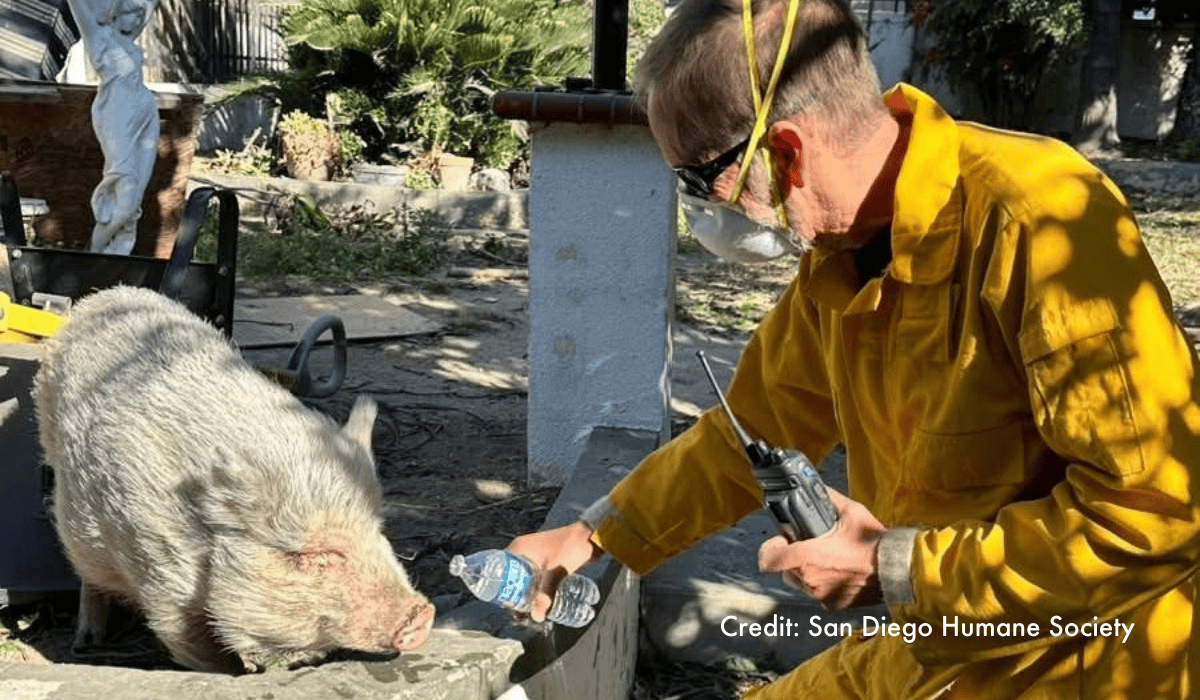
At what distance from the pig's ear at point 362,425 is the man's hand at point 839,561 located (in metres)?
2.09

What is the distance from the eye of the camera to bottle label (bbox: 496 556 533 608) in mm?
2666

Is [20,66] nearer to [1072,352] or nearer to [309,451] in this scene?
[309,451]

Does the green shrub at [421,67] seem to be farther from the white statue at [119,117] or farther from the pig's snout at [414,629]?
the pig's snout at [414,629]

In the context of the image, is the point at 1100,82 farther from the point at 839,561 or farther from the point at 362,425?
the point at 839,561

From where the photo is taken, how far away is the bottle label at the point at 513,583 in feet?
8.75

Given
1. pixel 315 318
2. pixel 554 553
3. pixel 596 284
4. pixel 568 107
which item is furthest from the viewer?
pixel 315 318

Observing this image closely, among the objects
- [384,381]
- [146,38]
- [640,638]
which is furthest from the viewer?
[146,38]

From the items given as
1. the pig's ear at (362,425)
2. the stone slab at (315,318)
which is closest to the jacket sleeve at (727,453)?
the pig's ear at (362,425)

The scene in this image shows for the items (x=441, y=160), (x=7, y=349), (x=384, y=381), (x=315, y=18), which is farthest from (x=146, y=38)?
(x=7, y=349)

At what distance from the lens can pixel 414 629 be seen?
3086 millimetres

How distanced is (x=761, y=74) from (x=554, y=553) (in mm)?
1172

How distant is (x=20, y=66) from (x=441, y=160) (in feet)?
15.3

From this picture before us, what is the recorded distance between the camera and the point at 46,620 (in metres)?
4.70

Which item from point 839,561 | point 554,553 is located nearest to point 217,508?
point 554,553
